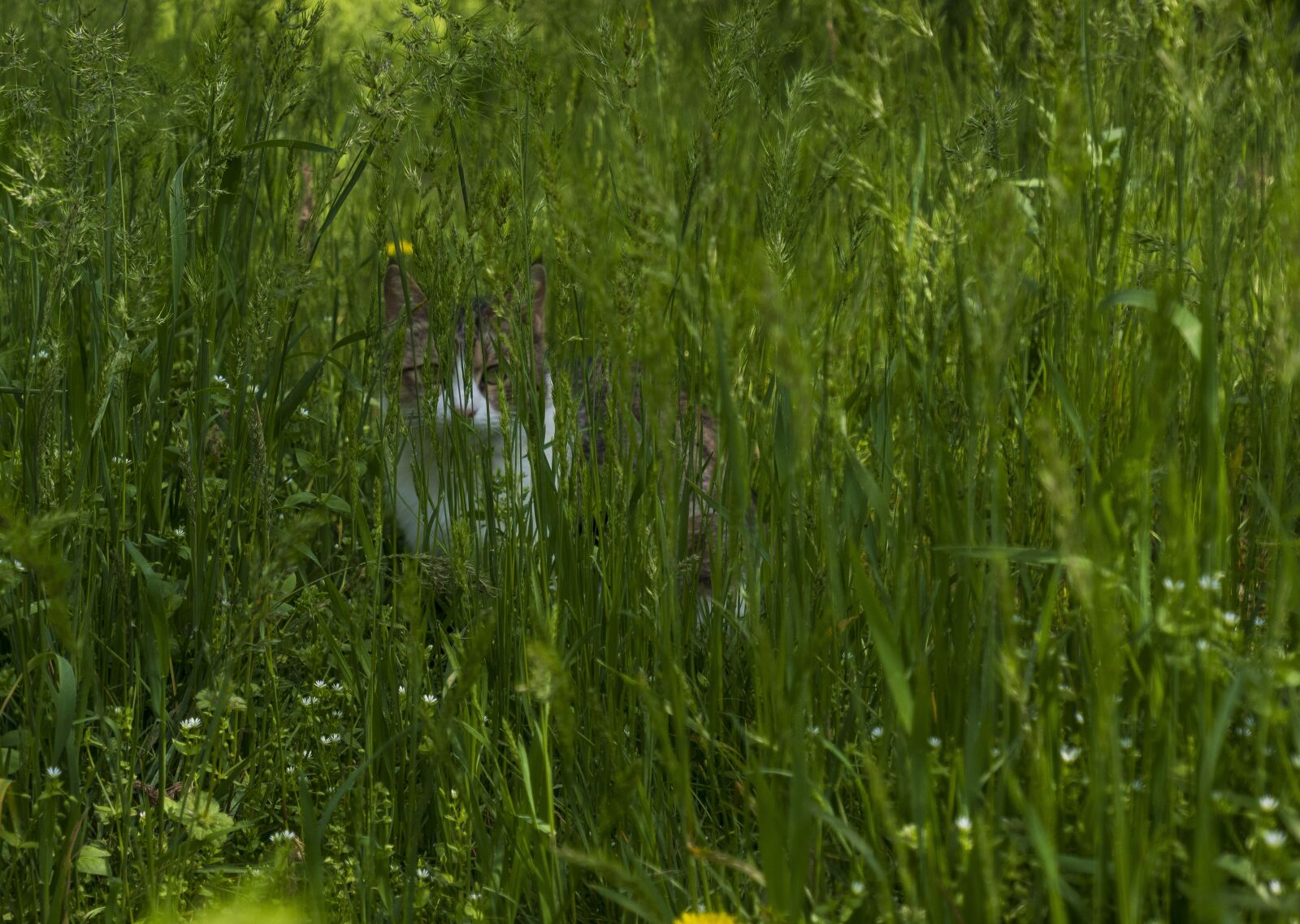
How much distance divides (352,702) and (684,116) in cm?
159

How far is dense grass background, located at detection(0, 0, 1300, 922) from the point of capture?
0.83m

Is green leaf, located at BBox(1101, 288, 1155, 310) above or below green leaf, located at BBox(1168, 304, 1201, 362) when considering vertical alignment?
above

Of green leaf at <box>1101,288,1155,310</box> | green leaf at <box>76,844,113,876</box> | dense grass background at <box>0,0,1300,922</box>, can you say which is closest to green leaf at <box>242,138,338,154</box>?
dense grass background at <box>0,0,1300,922</box>

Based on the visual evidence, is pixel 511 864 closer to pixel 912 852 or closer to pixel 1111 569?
pixel 912 852

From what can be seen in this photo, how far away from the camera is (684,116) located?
2654mm

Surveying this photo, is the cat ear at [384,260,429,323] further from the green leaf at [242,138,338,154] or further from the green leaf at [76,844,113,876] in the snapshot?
the green leaf at [76,844,113,876]

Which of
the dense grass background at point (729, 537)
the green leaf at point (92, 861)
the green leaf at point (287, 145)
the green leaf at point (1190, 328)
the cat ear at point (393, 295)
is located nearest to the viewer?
the dense grass background at point (729, 537)

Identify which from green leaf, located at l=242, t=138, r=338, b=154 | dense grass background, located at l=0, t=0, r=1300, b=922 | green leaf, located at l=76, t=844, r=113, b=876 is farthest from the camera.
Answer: green leaf, located at l=242, t=138, r=338, b=154

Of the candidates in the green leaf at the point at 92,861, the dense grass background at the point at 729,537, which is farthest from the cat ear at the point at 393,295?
the green leaf at the point at 92,861

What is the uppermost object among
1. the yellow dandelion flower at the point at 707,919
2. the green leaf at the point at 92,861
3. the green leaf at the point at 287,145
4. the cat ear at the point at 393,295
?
the cat ear at the point at 393,295

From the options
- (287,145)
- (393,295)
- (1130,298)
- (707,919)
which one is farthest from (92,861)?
(393,295)

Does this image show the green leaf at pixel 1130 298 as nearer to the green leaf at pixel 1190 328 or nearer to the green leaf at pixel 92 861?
the green leaf at pixel 1190 328

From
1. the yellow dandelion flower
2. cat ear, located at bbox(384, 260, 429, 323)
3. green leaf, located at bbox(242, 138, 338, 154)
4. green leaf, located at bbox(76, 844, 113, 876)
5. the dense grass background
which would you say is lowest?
green leaf, located at bbox(76, 844, 113, 876)

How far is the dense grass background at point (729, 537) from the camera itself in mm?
830
